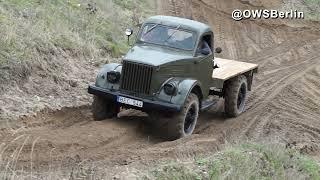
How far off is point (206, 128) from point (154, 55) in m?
2.10

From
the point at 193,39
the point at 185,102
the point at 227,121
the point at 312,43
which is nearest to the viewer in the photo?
the point at 185,102

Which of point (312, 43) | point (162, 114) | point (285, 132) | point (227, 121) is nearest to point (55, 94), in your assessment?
point (162, 114)

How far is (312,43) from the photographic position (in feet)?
73.2

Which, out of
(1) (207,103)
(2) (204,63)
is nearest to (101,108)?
(2) (204,63)

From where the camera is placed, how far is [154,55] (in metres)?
11.4

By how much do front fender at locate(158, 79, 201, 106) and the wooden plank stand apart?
1638 mm

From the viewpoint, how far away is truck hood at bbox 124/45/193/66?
11102mm

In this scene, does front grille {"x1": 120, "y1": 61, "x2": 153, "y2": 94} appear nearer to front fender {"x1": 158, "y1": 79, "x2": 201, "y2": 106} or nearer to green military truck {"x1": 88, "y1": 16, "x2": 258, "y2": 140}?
green military truck {"x1": 88, "y1": 16, "x2": 258, "y2": 140}

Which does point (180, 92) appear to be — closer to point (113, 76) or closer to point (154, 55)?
point (154, 55)

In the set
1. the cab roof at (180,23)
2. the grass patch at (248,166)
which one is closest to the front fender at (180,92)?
the grass patch at (248,166)

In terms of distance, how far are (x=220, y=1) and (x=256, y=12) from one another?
1732 mm

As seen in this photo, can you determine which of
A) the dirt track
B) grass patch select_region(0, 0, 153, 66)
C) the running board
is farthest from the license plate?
grass patch select_region(0, 0, 153, 66)

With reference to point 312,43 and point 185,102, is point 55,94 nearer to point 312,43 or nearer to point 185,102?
point 185,102

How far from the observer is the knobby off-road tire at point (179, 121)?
11.0 metres
